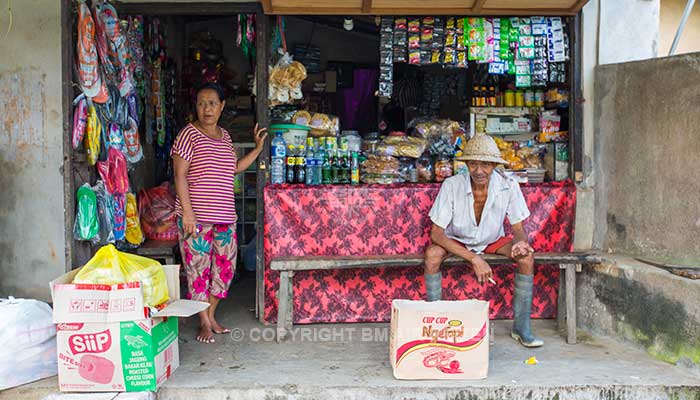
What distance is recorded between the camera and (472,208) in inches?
177

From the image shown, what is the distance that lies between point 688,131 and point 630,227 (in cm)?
84

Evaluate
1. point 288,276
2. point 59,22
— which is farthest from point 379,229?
point 59,22

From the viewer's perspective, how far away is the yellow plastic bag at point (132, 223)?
5.01 metres

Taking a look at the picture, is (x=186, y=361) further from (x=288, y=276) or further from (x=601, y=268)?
(x=601, y=268)

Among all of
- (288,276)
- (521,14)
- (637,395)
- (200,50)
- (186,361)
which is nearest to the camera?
(637,395)

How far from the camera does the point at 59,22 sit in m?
4.67

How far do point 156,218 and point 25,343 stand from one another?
1911mm

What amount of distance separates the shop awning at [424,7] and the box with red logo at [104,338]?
7.65 feet

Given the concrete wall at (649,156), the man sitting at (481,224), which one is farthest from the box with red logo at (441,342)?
the concrete wall at (649,156)

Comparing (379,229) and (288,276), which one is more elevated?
(379,229)

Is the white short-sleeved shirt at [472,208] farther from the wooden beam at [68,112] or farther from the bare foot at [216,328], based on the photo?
the wooden beam at [68,112]

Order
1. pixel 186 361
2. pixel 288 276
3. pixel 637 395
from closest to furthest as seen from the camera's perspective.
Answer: pixel 637 395 → pixel 186 361 → pixel 288 276

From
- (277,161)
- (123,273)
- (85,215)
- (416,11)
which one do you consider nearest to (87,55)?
(85,215)

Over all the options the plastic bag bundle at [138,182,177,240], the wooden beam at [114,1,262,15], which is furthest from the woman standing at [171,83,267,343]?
the plastic bag bundle at [138,182,177,240]
